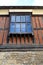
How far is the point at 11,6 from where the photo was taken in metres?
7.75

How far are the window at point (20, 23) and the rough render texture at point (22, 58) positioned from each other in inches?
48.3

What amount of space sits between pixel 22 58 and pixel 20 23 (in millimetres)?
1939

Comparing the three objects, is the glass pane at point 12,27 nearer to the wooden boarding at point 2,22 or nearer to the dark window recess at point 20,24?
the dark window recess at point 20,24

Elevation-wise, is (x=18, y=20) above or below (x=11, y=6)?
below

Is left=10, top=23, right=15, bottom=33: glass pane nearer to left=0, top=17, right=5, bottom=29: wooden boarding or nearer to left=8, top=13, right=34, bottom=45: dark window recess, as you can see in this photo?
left=8, top=13, right=34, bottom=45: dark window recess

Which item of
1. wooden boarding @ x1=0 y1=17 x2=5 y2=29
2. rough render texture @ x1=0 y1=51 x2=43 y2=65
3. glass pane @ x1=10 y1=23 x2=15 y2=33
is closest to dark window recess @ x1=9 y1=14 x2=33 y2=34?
glass pane @ x1=10 y1=23 x2=15 y2=33

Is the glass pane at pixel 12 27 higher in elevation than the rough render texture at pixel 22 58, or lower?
higher

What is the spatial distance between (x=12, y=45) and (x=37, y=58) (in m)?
0.93

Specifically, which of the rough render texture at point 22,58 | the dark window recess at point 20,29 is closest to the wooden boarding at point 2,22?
the dark window recess at point 20,29

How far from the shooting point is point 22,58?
5.62 metres

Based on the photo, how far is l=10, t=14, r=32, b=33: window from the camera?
682cm

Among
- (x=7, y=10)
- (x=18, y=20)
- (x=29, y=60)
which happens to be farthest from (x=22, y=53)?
(x=7, y=10)

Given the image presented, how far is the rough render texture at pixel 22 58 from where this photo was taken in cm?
552

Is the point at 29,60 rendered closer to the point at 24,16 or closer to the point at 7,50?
the point at 7,50
